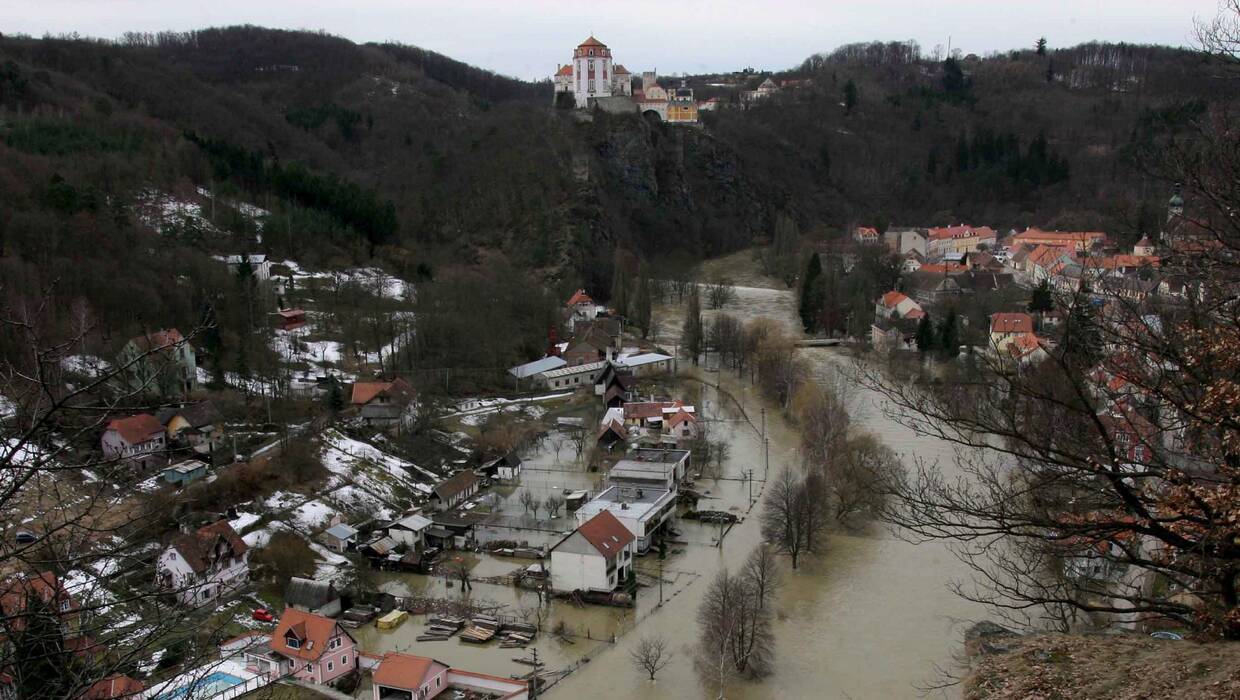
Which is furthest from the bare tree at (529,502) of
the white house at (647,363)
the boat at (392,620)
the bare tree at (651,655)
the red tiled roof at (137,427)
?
the white house at (647,363)

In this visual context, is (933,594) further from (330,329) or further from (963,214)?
(963,214)

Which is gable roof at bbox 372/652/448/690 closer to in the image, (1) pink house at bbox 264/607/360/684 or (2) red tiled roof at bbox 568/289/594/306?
(1) pink house at bbox 264/607/360/684

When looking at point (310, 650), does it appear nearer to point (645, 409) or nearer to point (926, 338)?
point (645, 409)

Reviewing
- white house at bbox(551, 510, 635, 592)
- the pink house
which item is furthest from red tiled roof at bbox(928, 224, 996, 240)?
Answer: the pink house

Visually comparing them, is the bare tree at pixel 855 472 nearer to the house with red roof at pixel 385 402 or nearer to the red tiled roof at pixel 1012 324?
the red tiled roof at pixel 1012 324

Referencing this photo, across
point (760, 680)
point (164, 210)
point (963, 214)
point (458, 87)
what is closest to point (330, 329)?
point (164, 210)

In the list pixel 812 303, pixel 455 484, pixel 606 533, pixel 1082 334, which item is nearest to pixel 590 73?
pixel 812 303
